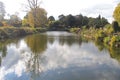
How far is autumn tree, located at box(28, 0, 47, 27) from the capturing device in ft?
183

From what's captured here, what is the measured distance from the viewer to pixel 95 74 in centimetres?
1266

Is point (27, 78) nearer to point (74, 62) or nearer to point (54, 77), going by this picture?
point (54, 77)

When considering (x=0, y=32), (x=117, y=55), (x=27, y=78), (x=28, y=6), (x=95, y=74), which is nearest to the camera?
(x=27, y=78)

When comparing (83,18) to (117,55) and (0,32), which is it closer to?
(0,32)

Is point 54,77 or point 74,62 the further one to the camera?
point 74,62

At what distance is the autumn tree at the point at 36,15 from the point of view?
183 feet

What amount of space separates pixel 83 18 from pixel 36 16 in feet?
98.6

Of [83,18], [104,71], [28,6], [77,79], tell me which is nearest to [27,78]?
[77,79]

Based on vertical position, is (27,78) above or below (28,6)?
below

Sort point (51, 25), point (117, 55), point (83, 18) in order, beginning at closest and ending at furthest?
point (117, 55), point (51, 25), point (83, 18)

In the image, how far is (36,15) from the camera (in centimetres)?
5812

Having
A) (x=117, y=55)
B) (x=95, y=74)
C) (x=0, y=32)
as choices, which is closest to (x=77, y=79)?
(x=95, y=74)

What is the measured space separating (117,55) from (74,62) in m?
4.48

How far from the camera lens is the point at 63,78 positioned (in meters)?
11.7
